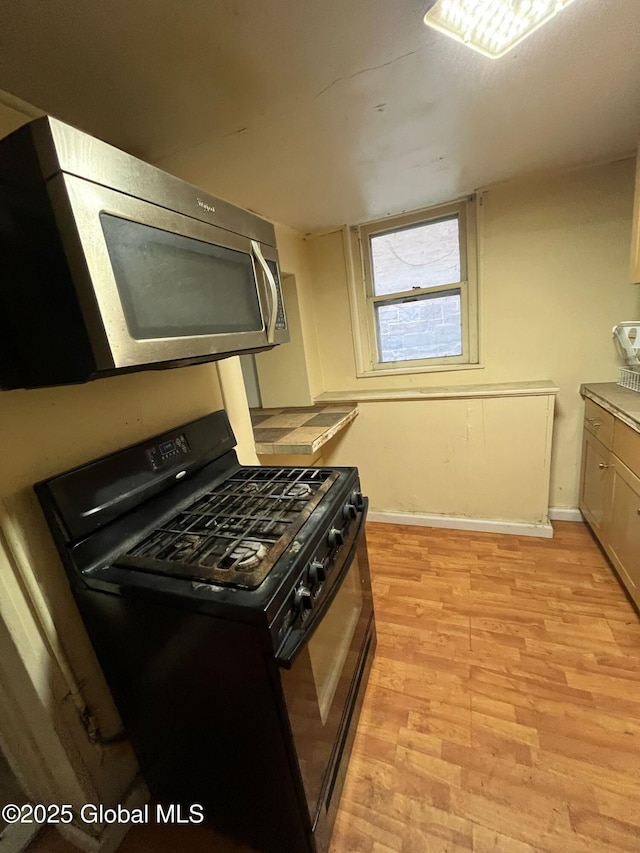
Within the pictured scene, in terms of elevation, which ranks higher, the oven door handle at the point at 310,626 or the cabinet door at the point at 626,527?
the oven door handle at the point at 310,626

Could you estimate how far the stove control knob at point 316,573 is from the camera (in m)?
0.84

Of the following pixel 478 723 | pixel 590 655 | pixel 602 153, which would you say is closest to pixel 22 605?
pixel 478 723

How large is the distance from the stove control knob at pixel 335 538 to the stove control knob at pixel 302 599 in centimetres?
18

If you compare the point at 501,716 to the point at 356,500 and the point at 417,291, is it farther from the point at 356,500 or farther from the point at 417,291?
the point at 417,291

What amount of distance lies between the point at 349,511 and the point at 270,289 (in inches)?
30.2

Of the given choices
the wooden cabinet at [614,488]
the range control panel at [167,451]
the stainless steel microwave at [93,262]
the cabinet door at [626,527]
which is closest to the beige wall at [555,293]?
the wooden cabinet at [614,488]

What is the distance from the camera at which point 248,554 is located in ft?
2.71

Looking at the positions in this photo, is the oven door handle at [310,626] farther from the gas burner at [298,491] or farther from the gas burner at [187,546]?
the gas burner at [187,546]

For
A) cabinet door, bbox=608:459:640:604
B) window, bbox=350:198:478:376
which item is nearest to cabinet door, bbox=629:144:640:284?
window, bbox=350:198:478:376

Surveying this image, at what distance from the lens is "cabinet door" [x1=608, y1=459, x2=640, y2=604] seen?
1554 mm

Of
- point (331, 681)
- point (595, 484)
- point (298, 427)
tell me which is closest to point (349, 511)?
point (331, 681)

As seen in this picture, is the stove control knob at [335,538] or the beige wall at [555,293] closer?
the stove control knob at [335,538]

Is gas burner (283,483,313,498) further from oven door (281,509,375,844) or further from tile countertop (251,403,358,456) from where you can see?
tile countertop (251,403,358,456)

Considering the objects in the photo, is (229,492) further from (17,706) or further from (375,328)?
(375,328)
